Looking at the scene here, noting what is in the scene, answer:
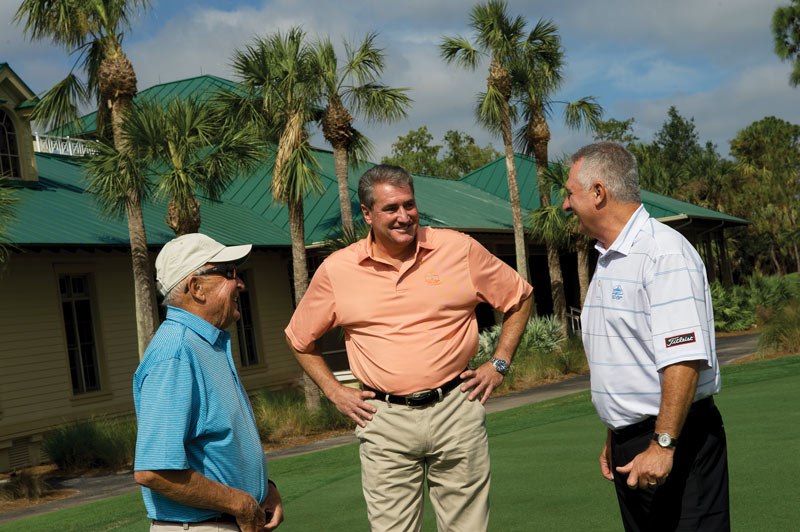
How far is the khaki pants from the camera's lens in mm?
4039

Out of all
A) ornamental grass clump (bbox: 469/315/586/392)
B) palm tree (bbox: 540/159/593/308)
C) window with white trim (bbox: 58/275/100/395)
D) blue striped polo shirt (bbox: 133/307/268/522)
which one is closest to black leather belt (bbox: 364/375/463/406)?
blue striped polo shirt (bbox: 133/307/268/522)

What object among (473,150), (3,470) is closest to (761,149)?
(473,150)

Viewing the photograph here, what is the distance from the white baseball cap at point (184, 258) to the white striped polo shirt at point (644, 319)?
4.88 feet

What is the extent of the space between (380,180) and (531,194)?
27.2 metres

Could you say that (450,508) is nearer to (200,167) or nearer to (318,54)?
(200,167)

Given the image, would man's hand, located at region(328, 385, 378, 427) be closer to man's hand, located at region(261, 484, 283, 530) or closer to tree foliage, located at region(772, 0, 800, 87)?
man's hand, located at region(261, 484, 283, 530)

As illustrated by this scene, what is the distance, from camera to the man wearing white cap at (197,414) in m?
2.73

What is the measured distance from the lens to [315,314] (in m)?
4.44

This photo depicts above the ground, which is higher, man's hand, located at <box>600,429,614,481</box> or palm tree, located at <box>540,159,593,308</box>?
palm tree, located at <box>540,159,593,308</box>

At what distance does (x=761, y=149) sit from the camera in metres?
57.9

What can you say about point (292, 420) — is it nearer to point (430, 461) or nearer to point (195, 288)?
point (430, 461)

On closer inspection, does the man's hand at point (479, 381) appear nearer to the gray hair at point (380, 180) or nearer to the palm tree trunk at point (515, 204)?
the gray hair at point (380, 180)

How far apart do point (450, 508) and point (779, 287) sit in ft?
104

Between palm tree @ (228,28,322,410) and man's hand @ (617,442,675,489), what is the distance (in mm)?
12890
